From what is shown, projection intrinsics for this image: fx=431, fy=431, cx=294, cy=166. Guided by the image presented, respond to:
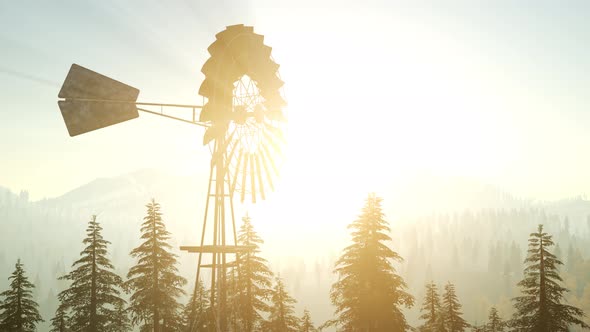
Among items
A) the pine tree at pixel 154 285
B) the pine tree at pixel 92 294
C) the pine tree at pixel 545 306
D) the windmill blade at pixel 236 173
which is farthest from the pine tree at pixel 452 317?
the windmill blade at pixel 236 173

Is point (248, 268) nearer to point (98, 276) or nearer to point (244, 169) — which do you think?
point (98, 276)

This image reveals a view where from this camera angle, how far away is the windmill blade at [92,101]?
34.7 feet

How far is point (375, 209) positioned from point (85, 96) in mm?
14816

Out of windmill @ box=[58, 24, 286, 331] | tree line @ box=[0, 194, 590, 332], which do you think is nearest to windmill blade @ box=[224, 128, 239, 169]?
windmill @ box=[58, 24, 286, 331]

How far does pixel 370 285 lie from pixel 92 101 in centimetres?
1468

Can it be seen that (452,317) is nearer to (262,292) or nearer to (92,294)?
(262,292)

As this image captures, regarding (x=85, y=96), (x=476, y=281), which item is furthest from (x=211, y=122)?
(x=476, y=281)

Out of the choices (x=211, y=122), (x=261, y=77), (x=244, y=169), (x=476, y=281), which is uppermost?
(x=261, y=77)

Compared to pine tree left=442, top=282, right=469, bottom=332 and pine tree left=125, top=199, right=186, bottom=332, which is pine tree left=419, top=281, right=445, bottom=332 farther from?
Answer: pine tree left=125, top=199, right=186, bottom=332

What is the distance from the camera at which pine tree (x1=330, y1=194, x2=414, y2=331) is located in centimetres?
1992

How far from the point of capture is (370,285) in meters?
20.3

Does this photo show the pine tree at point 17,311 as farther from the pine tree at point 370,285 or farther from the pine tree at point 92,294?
the pine tree at point 370,285

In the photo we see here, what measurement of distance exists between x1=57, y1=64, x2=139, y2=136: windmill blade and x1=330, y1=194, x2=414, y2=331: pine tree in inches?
464

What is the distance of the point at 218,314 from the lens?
11.2 m
